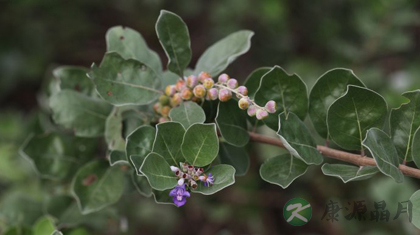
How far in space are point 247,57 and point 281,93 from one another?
6.08 feet

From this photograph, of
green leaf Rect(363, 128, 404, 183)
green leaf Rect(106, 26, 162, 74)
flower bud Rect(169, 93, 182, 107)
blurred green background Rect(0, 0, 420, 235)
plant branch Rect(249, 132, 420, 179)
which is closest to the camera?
green leaf Rect(363, 128, 404, 183)

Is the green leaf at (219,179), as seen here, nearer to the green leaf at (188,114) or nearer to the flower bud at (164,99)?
the green leaf at (188,114)

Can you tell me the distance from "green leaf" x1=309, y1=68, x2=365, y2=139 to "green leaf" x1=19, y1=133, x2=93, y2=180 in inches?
27.5

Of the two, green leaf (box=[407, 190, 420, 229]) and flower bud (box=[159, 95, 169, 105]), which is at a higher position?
green leaf (box=[407, 190, 420, 229])

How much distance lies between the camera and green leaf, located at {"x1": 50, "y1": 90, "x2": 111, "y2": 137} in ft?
4.06

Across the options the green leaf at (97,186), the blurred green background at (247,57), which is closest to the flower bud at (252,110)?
the green leaf at (97,186)

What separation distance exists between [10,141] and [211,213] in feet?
3.31

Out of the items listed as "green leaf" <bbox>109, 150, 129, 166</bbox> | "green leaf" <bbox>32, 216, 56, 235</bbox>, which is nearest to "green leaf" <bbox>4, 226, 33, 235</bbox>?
"green leaf" <bbox>32, 216, 56, 235</bbox>

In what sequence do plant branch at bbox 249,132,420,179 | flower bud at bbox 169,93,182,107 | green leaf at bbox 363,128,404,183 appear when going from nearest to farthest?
1. green leaf at bbox 363,128,404,183
2. plant branch at bbox 249,132,420,179
3. flower bud at bbox 169,93,182,107

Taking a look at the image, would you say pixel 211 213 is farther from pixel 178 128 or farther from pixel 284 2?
pixel 178 128

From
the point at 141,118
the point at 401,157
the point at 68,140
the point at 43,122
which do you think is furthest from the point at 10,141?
the point at 401,157

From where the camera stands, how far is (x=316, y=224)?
240 centimetres

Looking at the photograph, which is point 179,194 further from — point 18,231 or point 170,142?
point 18,231

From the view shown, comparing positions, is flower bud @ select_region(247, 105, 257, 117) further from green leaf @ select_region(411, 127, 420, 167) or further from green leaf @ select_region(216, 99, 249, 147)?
green leaf @ select_region(411, 127, 420, 167)
